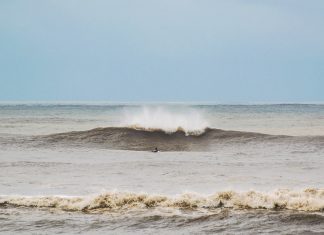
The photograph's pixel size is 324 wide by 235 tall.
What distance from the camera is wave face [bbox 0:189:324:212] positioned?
857 cm

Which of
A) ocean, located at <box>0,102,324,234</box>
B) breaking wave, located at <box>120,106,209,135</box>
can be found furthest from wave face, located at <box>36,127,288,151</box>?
ocean, located at <box>0,102,324,234</box>

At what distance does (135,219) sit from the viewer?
7941mm

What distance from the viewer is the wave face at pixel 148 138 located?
21705mm

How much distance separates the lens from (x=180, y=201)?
8828 millimetres

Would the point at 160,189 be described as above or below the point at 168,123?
below

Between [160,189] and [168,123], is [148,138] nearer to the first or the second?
[168,123]

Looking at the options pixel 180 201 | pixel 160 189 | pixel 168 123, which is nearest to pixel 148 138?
pixel 168 123

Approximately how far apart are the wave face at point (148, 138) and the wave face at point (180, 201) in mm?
11733

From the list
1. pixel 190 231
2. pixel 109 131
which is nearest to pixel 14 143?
pixel 109 131

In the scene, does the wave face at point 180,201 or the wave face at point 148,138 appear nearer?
the wave face at point 180,201

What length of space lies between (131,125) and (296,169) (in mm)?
14277

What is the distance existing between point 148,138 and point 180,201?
15.5m

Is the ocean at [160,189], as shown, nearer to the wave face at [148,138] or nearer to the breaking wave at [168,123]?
the wave face at [148,138]

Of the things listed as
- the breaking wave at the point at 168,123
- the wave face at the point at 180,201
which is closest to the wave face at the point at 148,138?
the breaking wave at the point at 168,123
